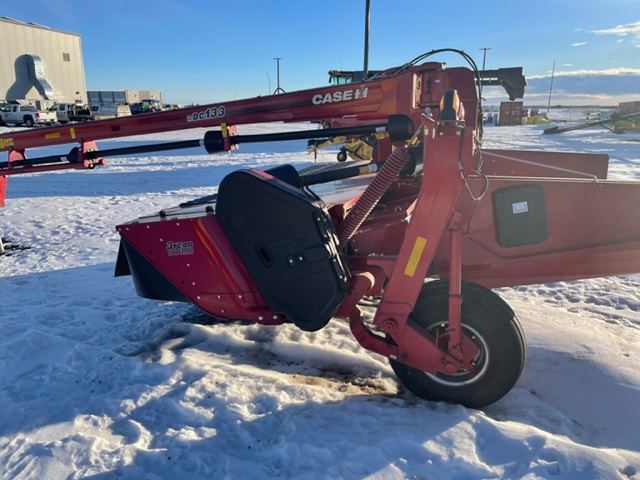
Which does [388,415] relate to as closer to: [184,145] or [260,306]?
[260,306]

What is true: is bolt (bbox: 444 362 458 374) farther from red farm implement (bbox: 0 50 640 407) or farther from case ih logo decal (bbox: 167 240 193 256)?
case ih logo decal (bbox: 167 240 193 256)

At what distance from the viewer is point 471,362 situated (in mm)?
2781

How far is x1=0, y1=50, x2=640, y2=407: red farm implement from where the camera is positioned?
2701mm

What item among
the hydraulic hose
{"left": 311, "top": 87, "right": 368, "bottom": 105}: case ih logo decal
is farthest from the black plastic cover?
{"left": 311, "top": 87, "right": 368, "bottom": 105}: case ih logo decal

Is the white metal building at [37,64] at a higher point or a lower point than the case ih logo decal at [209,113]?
higher

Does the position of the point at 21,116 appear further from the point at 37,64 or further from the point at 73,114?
the point at 37,64

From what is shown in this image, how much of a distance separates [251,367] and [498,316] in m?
1.77

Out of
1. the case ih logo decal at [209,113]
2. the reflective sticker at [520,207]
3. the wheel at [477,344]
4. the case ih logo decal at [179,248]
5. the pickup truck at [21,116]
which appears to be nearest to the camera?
the wheel at [477,344]

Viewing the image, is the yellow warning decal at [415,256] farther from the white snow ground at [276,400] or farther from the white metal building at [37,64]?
the white metal building at [37,64]

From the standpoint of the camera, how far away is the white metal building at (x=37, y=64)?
4431 cm

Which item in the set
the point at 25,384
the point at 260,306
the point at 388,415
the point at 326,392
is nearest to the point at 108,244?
the point at 25,384

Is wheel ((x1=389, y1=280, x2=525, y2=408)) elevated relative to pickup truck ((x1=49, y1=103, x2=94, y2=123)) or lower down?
lower down

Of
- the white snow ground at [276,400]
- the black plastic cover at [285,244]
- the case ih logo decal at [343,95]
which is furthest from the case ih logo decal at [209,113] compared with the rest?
the white snow ground at [276,400]

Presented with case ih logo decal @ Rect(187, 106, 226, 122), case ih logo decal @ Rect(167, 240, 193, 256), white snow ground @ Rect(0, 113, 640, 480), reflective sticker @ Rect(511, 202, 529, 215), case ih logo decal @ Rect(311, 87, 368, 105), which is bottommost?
white snow ground @ Rect(0, 113, 640, 480)
